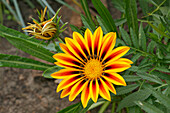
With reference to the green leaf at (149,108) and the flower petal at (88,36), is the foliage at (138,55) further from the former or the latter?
the flower petal at (88,36)

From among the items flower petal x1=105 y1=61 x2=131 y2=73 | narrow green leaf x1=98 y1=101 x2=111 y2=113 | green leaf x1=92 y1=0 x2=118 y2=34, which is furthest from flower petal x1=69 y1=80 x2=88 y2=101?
narrow green leaf x1=98 y1=101 x2=111 y2=113

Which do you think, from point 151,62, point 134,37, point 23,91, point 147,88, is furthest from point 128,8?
point 23,91

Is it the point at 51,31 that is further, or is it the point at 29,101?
the point at 29,101

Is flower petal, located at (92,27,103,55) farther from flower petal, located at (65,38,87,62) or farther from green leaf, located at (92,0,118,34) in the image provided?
green leaf, located at (92,0,118,34)

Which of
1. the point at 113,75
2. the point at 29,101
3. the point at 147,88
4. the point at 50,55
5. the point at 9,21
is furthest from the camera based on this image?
the point at 9,21

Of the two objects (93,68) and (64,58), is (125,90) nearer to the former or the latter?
(93,68)

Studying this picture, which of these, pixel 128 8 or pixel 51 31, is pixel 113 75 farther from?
pixel 128 8
